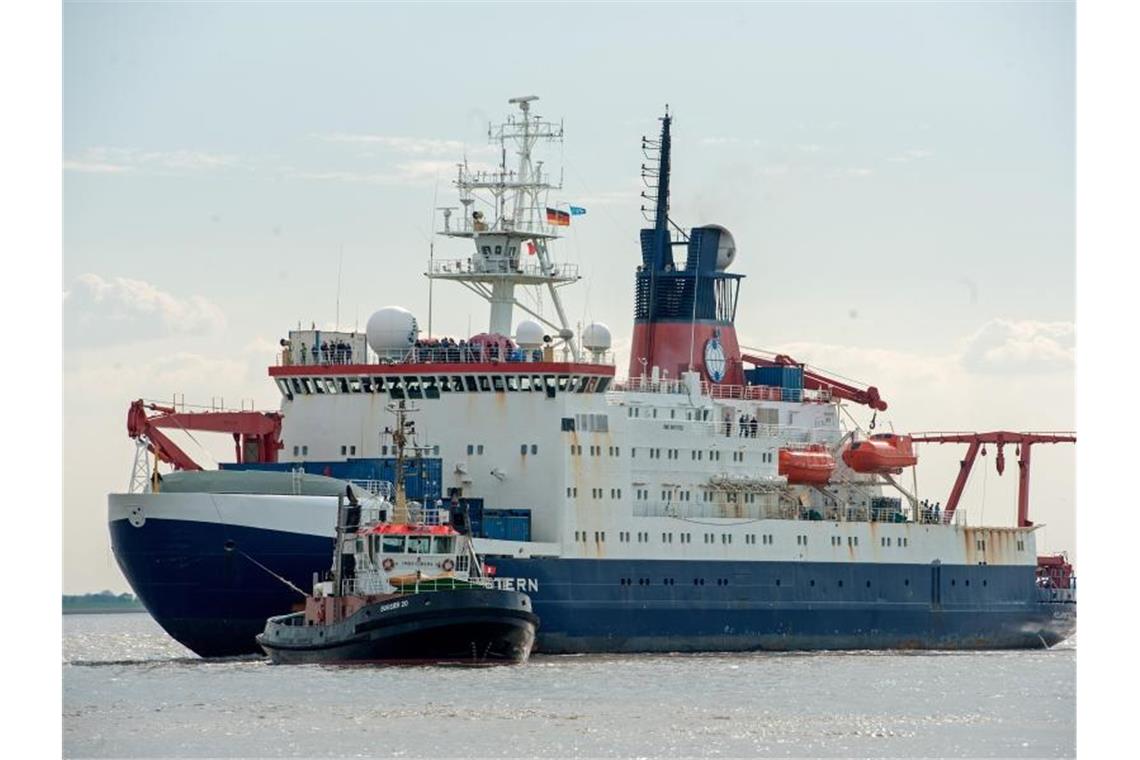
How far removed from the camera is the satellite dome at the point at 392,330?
69.3m

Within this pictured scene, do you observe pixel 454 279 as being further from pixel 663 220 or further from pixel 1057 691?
pixel 1057 691

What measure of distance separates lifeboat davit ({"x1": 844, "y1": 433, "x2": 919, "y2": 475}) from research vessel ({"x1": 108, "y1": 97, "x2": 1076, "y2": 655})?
76mm

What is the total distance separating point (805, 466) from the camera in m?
74.1

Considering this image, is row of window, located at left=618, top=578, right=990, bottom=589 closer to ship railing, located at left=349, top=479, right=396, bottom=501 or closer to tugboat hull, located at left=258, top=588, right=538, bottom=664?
ship railing, located at left=349, top=479, right=396, bottom=501

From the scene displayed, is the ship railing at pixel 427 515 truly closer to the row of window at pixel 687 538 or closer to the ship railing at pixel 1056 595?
the row of window at pixel 687 538

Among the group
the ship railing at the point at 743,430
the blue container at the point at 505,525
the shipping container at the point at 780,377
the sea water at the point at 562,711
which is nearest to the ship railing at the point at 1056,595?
the ship railing at the point at 743,430

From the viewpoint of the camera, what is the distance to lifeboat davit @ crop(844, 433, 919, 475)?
7700 centimetres

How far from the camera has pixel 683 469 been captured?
71.1m

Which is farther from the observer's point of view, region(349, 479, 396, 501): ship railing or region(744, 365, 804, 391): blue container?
region(744, 365, 804, 391): blue container

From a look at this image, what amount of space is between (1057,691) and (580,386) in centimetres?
1454

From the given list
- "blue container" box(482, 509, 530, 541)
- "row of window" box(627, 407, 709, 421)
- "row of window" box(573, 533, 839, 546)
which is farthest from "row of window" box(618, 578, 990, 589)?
"row of window" box(627, 407, 709, 421)

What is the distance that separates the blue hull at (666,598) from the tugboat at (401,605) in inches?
75.3

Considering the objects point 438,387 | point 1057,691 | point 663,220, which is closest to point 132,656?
point 438,387

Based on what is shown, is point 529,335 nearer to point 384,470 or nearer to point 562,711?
point 384,470
